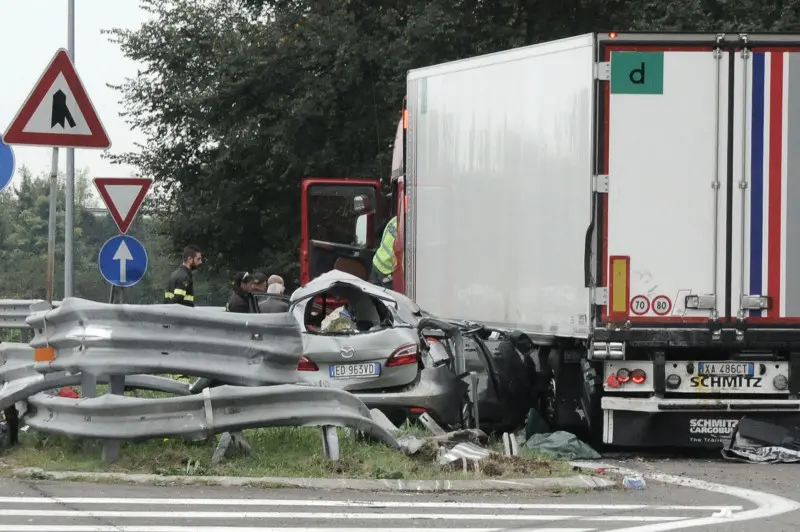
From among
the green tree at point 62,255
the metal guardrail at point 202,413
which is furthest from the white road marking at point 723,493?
the green tree at point 62,255

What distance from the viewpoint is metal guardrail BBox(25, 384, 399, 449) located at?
367 inches

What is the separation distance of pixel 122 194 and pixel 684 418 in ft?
31.6

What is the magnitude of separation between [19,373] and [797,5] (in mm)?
18962

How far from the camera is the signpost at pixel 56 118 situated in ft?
38.3

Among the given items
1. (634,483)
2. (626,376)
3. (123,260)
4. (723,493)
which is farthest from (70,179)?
(723,493)

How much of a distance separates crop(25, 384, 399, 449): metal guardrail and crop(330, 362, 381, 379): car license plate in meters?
2.35

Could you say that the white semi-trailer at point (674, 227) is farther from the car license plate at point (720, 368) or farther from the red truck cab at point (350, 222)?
the red truck cab at point (350, 222)

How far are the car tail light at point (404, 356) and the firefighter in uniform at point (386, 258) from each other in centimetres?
540

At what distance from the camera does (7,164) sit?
44.4 feet

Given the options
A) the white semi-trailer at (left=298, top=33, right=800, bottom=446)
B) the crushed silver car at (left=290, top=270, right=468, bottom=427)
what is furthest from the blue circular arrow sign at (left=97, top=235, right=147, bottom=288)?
the white semi-trailer at (left=298, top=33, right=800, bottom=446)

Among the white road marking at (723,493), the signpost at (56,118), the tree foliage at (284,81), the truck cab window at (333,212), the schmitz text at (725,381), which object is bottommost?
the white road marking at (723,493)

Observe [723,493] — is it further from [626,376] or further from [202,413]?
[202,413]

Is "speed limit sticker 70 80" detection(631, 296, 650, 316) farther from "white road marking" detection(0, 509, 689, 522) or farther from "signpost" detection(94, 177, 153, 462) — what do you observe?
"signpost" detection(94, 177, 153, 462)

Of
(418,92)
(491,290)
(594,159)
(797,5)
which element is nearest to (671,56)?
(594,159)
